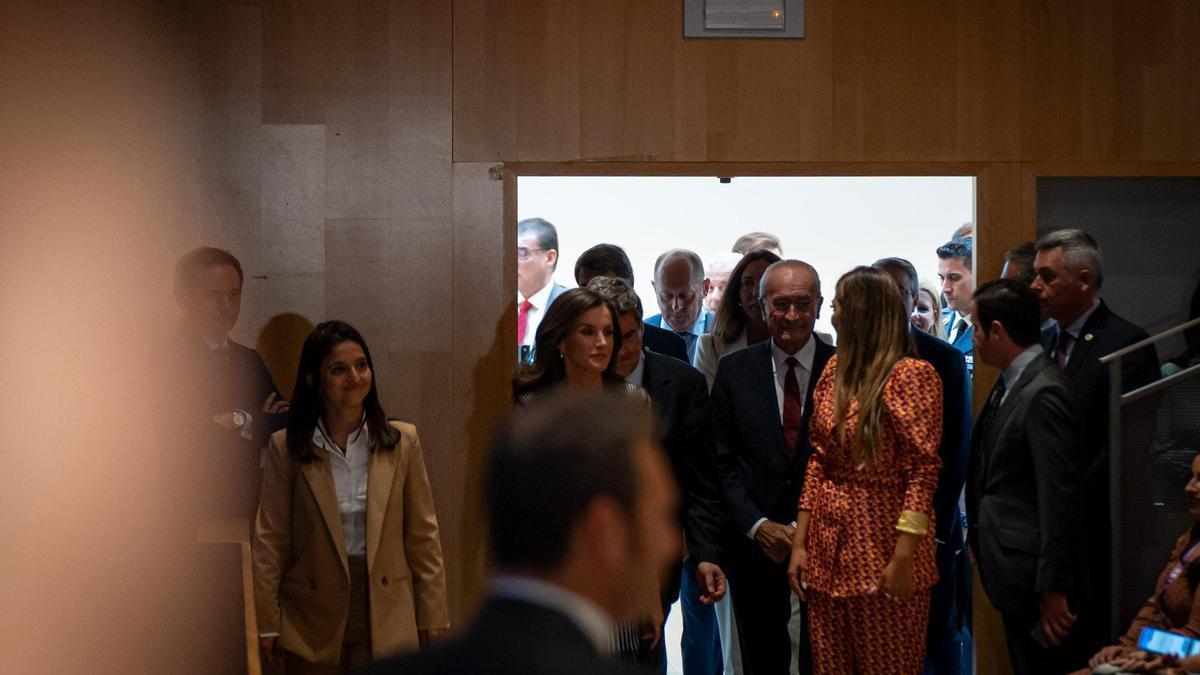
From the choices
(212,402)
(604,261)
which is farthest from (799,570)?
(212,402)

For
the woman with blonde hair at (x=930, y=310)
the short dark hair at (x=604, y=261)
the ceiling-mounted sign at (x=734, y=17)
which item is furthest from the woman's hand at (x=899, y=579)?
the woman with blonde hair at (x=930, y=310)

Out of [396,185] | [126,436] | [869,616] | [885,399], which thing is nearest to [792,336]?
[885,399]

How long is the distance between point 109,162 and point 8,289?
1.10 meters

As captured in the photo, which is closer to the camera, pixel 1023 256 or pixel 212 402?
pixel 212 402

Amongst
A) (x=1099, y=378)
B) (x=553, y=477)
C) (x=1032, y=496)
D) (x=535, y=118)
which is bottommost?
(x=1032, y=496)

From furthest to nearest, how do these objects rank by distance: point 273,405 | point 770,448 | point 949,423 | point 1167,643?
point 949,423, point 273,405, point 770,448, point 1167,643

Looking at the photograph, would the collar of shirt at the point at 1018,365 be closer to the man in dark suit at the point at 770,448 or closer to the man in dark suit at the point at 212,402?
the man in dark suit at the point at 770,448

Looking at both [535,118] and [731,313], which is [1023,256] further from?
[535,118]

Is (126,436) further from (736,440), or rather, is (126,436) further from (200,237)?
(736,440)

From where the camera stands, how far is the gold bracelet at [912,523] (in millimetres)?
4176

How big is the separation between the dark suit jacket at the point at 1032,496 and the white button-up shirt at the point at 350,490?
1898mm

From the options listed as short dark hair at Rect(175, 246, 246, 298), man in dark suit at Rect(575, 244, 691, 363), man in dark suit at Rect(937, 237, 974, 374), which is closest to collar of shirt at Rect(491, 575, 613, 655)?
short dark hair at Rect(175, 246, 246, 298)

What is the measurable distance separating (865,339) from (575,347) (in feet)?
2.88

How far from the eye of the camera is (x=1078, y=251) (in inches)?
189
